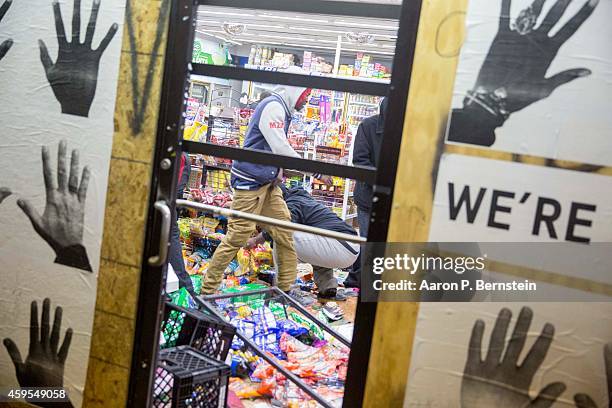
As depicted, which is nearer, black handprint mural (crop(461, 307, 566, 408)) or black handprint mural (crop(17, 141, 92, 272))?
black handprint mural (crop(461, 307, 566, 408))

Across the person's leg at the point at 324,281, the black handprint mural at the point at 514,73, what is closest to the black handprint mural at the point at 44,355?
the black handprint mural at the point at 514,73

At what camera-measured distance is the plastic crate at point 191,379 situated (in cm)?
227

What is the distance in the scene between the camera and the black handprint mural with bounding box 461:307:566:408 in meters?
1.67

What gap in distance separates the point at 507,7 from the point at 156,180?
134 centimetres

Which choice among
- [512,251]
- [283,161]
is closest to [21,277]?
[283,161]

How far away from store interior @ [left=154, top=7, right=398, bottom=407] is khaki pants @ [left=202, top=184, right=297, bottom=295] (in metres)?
0.24

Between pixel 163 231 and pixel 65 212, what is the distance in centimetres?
52

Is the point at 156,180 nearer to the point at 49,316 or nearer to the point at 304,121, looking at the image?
the point at 49,316

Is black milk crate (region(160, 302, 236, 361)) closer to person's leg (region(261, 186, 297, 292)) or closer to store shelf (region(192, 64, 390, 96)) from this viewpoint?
store shelf (region(192, 64, 390, 96))

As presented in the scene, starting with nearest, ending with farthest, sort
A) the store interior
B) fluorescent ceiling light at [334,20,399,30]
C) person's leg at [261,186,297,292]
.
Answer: the store interior
person's leg at [261,186,297,292]
fluorescent ceiling light at [334,20,399,30]

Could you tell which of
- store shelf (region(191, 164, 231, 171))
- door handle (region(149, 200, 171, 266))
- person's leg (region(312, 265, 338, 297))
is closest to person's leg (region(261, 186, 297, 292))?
person's leg (region(312, 265, 338, 297))

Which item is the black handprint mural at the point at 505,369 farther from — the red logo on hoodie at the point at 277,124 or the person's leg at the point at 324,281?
the person's leg at the point at 324,281

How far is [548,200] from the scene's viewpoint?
1.63m

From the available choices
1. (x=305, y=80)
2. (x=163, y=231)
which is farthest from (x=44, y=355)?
(x=305, y=80)
